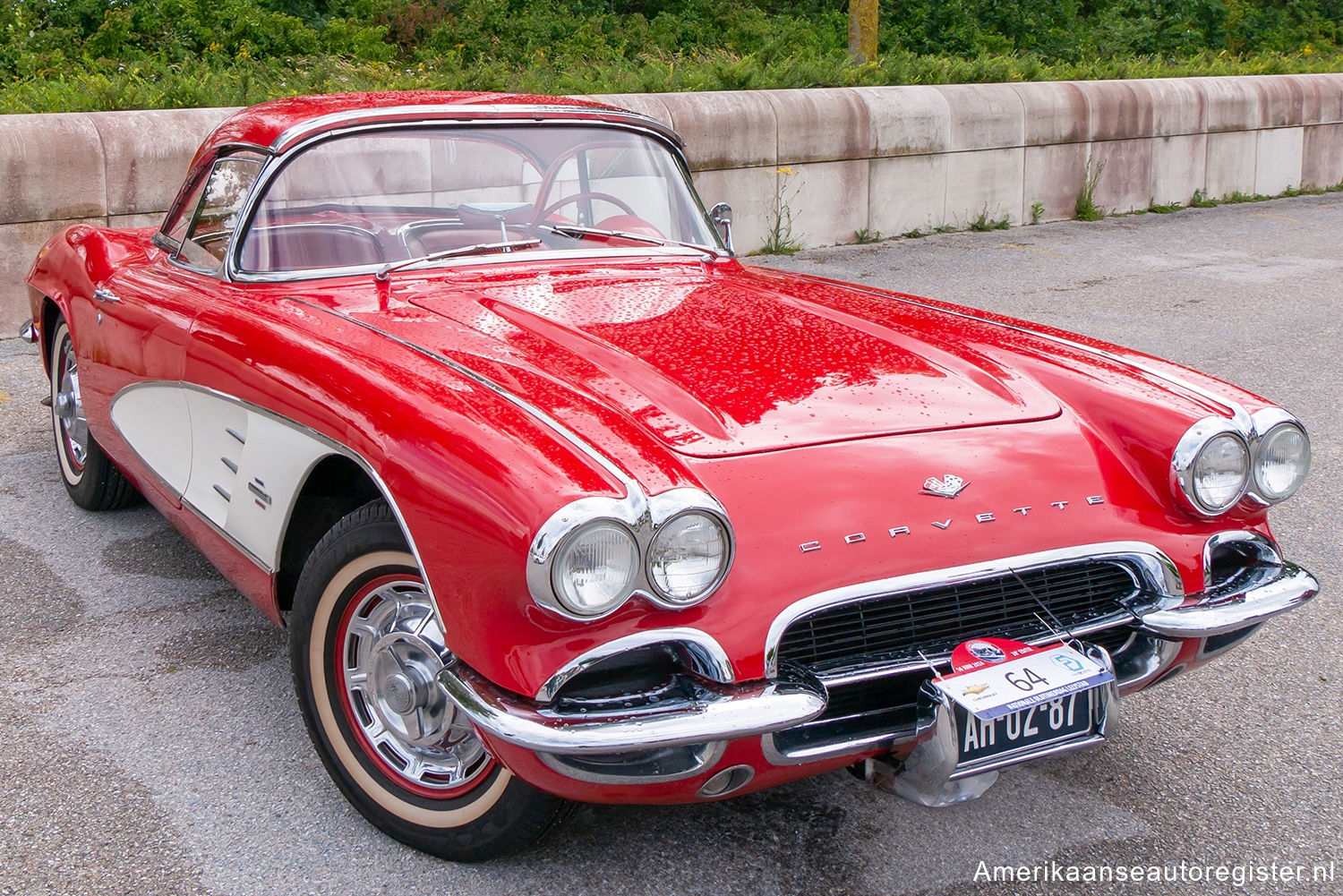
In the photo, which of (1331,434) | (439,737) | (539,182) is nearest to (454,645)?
(439,737)

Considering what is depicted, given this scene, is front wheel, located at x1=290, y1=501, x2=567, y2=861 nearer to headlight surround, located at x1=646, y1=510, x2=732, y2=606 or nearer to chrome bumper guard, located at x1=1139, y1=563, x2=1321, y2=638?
headlight surround, located at x1=646, y1=510, x2=732, y2=606

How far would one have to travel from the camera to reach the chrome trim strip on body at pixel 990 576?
211 centimetres

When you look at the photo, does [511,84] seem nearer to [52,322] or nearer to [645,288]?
[52,322]

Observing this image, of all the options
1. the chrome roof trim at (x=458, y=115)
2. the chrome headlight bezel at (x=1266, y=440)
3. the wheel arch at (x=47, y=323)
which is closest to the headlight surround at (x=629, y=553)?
the chrome headlight bezel at (x=1266, y=440)

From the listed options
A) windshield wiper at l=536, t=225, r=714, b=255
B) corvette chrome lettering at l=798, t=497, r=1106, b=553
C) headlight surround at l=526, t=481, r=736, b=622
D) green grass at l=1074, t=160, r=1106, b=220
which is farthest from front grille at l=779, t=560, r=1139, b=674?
green grass at l=1074, t=160, r=1106, b=220

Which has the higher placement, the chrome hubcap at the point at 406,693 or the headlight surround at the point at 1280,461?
the headlight surround at the point at 1280,461

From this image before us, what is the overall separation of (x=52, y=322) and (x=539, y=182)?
2.07 metres

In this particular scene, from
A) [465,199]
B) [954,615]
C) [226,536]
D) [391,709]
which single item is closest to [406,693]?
[391,709]

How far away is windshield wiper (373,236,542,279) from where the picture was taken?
3164 millimetres

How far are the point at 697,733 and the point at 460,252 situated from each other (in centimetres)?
174

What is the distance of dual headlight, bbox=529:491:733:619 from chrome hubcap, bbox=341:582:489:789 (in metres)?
0.42

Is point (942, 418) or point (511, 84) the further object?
point (511, 84)

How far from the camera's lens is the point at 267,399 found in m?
2.65

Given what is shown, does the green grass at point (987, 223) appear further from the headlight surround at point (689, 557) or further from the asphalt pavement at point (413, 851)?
the headlight surround at point (689, 557)
